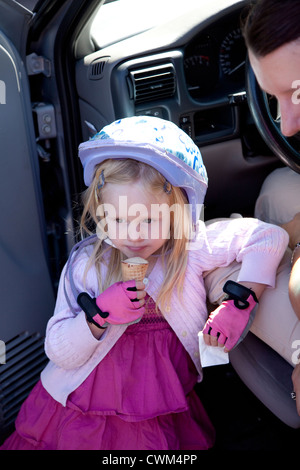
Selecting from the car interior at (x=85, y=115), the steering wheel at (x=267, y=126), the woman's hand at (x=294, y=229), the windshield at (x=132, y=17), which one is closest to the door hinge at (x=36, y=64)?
the car interior at (x=85, y=115)

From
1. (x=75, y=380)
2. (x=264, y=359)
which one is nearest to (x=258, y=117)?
(x=264, y=359)

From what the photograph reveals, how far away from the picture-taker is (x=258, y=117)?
182 cm

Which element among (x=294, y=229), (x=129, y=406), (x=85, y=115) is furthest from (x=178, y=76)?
(x=129, y=406)

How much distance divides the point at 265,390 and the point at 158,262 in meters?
0.44

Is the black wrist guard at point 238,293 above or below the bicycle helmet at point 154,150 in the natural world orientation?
below

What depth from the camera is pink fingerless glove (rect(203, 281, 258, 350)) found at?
4.68 ft

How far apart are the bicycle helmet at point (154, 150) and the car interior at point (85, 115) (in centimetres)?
40

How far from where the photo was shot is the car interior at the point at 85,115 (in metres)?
1.78

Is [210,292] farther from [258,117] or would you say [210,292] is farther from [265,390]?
[258,117]

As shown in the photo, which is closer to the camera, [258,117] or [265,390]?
[265,390]

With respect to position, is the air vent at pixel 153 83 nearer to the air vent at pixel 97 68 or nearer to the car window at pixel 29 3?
the air vent at pixel 97 68

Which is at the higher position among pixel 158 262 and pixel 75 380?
pixel 158 262

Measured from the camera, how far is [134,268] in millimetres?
1438

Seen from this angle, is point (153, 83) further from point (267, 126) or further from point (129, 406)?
point (129, 406)
